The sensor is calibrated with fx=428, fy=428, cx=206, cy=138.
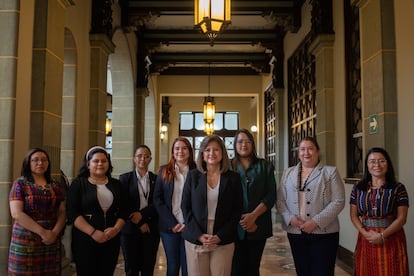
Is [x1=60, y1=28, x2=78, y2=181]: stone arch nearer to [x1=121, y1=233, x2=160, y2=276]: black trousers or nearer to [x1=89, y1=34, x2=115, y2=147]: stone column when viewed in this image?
[x1=89, y1=34, x2=115, y2=147]: stone column

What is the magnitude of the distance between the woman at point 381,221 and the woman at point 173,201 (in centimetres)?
135

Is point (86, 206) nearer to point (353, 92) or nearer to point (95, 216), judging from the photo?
point (95, 216)

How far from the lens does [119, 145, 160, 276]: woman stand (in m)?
A: 3.55

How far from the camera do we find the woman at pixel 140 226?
355 cm

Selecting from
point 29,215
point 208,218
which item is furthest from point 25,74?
point 208,218

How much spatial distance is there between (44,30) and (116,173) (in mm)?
5091

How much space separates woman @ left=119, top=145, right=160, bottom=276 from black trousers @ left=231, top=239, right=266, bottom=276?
30.2 inches

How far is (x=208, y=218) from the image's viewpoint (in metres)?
2.77

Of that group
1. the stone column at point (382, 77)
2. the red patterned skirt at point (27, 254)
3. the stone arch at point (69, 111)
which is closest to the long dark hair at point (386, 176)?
the stone column at point (382, 77)

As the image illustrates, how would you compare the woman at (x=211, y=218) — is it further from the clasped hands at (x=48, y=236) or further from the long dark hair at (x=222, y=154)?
the clasped hands at (x=48, y=236)

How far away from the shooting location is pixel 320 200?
3146mm

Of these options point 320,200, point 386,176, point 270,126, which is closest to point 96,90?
point 320,200

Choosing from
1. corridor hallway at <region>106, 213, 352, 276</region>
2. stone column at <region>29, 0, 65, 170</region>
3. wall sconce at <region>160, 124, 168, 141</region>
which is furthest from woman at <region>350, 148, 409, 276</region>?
wall sconce at <region>160, 124, 168, 141</region>

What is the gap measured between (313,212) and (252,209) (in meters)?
0.45
